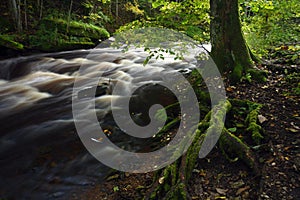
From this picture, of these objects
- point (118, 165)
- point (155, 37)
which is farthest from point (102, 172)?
point (155, 37)

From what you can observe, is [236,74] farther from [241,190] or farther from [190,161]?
[241,190]

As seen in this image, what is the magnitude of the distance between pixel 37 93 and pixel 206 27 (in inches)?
203

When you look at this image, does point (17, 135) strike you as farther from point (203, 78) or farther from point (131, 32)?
point (203, 78)

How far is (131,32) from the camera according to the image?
517cm

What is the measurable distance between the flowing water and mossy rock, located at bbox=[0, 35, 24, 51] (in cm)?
79

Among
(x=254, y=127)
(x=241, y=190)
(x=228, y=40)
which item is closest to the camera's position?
(x=241, y=190)

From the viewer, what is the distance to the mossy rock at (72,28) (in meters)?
13.9

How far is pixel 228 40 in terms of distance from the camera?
17.6ft

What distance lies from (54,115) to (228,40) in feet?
14.2

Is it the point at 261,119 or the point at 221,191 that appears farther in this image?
the point at 261,119

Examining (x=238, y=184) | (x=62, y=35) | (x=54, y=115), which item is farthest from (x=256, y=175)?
(x=62, y=35)

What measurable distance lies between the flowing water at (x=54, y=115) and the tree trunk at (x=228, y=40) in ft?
5.34

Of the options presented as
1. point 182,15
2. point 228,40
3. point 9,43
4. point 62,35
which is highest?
point 182,15

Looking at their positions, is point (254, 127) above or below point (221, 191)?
above
